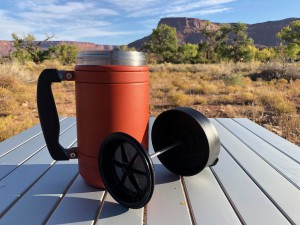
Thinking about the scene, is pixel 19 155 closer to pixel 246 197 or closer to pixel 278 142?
pixel 246 197

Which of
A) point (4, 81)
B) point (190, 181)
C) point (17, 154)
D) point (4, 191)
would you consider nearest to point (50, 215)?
point (4, 191)

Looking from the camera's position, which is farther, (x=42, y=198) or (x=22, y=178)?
(x=22, y=178)

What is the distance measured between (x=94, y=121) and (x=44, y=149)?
2.43 ft

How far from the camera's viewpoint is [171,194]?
4.00ft

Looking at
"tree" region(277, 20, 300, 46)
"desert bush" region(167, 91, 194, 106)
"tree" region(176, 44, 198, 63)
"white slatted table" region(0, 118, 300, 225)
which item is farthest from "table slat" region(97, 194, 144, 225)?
"tree" region(176, 44, 198, 63)

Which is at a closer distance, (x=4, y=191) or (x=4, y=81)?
(x=4, y=191)

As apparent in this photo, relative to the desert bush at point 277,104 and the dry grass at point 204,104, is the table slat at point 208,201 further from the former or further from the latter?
the desert bush at point 277,104

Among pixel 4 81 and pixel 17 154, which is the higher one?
pixel 17 154

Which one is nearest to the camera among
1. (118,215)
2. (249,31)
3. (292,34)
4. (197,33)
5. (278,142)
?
(118,215)

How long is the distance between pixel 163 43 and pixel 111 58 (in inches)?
1369

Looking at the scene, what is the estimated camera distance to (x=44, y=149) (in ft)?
5.79

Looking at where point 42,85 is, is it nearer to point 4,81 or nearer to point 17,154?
point 17,154

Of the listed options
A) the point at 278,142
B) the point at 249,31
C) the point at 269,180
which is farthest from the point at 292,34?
the point at 249,31

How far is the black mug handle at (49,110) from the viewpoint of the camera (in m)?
1.20
